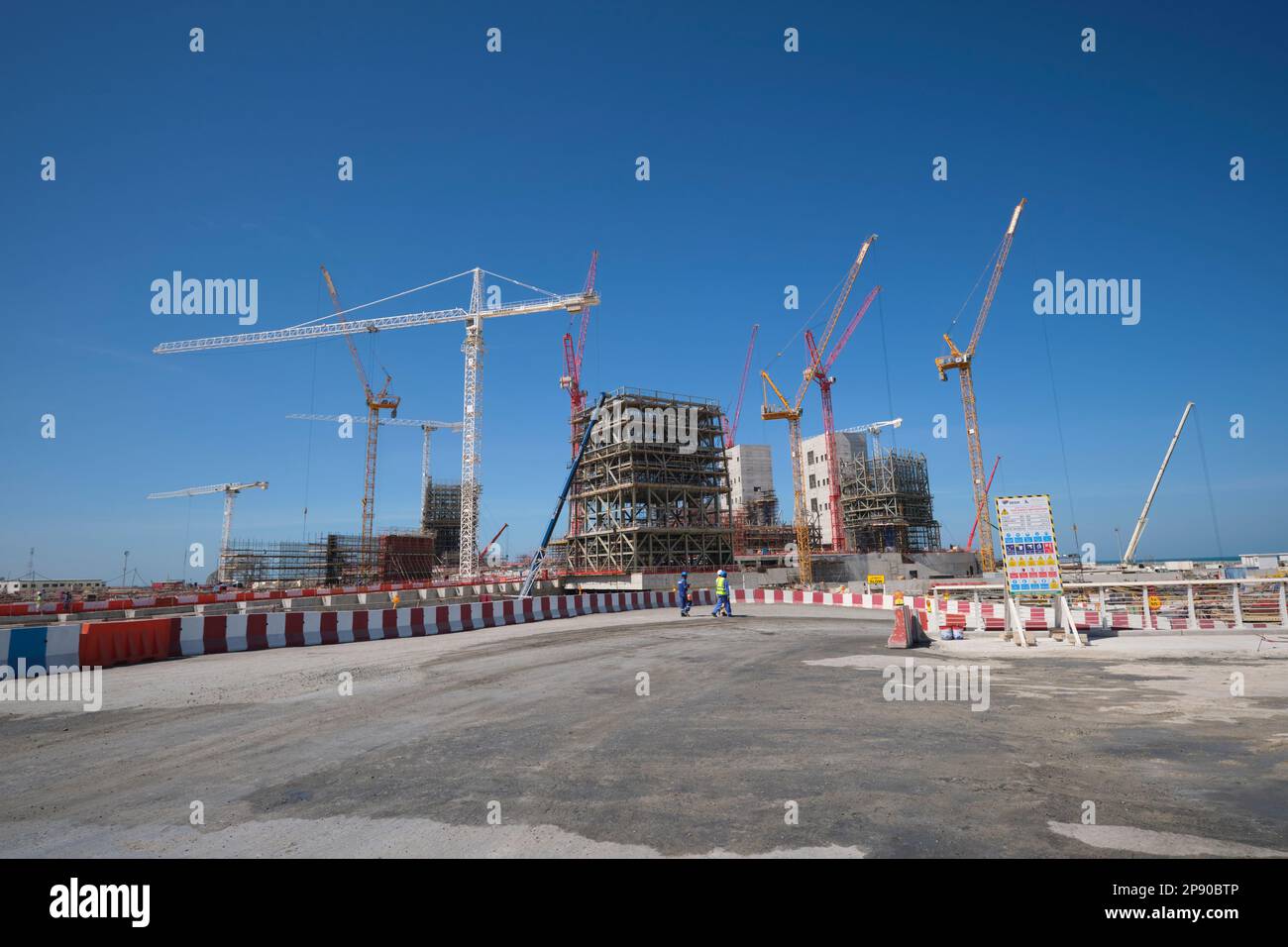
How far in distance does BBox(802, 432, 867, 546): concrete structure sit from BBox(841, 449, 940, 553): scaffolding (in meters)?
3.94

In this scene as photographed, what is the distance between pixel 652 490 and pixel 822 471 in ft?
147

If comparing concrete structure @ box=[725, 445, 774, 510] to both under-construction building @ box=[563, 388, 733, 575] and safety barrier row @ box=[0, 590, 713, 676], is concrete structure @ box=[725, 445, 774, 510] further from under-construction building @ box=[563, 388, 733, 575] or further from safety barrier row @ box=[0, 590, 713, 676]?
safety barrier row @ box=[0, 590, 713, 676]

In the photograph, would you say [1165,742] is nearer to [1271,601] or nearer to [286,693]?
[286,693]

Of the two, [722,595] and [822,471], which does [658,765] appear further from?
[822,471]

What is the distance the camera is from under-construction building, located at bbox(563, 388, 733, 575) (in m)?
59.3

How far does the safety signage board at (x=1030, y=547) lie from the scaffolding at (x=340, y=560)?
78.6m

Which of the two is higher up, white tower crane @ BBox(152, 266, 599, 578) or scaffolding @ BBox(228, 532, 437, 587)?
white tower crane @ BBox(152, 266, 599, 578)

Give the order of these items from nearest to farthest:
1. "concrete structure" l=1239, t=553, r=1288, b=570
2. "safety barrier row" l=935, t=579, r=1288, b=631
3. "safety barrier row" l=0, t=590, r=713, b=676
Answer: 1. "safety barrier row" l=0, t=590, r=713, b=676
2. "safety barrier row" l=935, t=579, r=1288, b=631
3. "concrete structure" l=1239, t=553, r=1288, b=570

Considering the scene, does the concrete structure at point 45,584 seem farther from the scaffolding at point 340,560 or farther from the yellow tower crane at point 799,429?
the yellow tower crane at point 799,429

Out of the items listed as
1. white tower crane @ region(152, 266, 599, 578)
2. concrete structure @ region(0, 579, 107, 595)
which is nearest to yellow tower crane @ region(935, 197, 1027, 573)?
white tower crane @ region(152, 266, 599, 578)

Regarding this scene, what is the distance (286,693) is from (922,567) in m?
81.7
